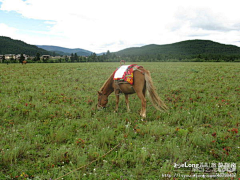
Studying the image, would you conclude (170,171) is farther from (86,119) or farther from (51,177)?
(86,119)

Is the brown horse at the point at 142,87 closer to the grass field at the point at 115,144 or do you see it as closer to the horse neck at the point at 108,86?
the horse neck at the point at 108,86

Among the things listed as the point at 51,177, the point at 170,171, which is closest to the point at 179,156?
the point at 170,171

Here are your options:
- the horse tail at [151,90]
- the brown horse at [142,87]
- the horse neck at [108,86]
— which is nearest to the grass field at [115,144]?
the brown horse at [142,87]

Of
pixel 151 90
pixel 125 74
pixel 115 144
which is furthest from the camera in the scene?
pixel 125 74

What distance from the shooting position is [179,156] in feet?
14.0

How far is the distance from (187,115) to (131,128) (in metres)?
3.05

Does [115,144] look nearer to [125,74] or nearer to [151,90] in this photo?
[151,90]

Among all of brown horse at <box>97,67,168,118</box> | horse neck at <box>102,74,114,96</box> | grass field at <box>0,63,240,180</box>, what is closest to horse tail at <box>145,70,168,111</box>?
brown horse at <box>97,67,168,118</box>

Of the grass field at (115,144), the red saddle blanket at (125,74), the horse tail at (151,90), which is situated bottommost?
the grass field at (115,144)

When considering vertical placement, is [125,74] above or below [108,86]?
above

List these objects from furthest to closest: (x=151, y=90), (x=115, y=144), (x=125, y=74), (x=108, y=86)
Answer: (x=108, y=86) < (x=125, y=74) < (x=151, y=90) < (x=115, y=144)

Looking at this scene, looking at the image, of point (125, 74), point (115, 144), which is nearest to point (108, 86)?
point (125, 74)

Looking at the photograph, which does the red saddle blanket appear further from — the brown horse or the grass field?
the grass field

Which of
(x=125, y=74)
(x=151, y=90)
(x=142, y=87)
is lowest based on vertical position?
(x=151, y=90)
